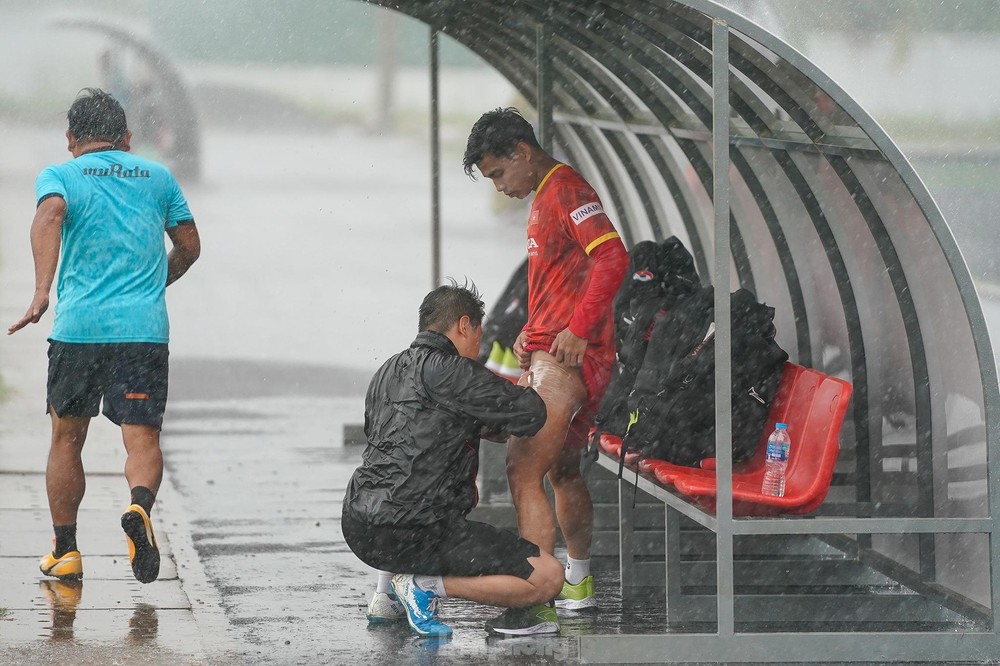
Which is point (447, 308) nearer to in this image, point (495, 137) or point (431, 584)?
point (495, 137)

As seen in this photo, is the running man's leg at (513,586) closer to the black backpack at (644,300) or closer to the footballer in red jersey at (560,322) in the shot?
the footballer in red jersey at (560,322)

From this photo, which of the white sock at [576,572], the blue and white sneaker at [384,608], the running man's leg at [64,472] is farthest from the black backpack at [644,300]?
the running man's leg at [64,472]

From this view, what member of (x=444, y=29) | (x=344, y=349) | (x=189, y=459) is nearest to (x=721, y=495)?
(x=444, y=29)

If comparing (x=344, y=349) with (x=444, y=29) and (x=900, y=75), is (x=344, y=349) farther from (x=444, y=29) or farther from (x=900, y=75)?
(x=900, y=75)

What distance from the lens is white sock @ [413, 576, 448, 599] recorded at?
19.5 feet

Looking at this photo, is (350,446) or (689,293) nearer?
(689,293)

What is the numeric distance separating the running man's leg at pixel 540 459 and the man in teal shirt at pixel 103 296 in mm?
1609

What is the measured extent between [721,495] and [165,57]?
3110 cm

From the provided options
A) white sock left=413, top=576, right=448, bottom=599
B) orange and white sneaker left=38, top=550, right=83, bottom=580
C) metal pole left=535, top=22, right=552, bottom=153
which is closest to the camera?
white sock left=413, top=576, right=448, bottom=599

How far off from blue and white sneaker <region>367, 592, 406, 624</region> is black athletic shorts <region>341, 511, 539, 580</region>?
429 millimetres

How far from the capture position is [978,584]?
6324 mm

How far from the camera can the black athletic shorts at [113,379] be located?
22.0 ft

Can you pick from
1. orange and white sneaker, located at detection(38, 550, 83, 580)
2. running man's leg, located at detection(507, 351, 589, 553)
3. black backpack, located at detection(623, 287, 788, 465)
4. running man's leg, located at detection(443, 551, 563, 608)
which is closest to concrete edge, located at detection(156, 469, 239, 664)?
orange and white sneaker, located at detection(38, 550, 83, 580)

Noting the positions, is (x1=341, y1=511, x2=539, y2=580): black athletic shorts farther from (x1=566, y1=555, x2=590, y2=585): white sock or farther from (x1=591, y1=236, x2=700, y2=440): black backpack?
(x1=591, y1=236, x2=700, y2=440): black backpack
